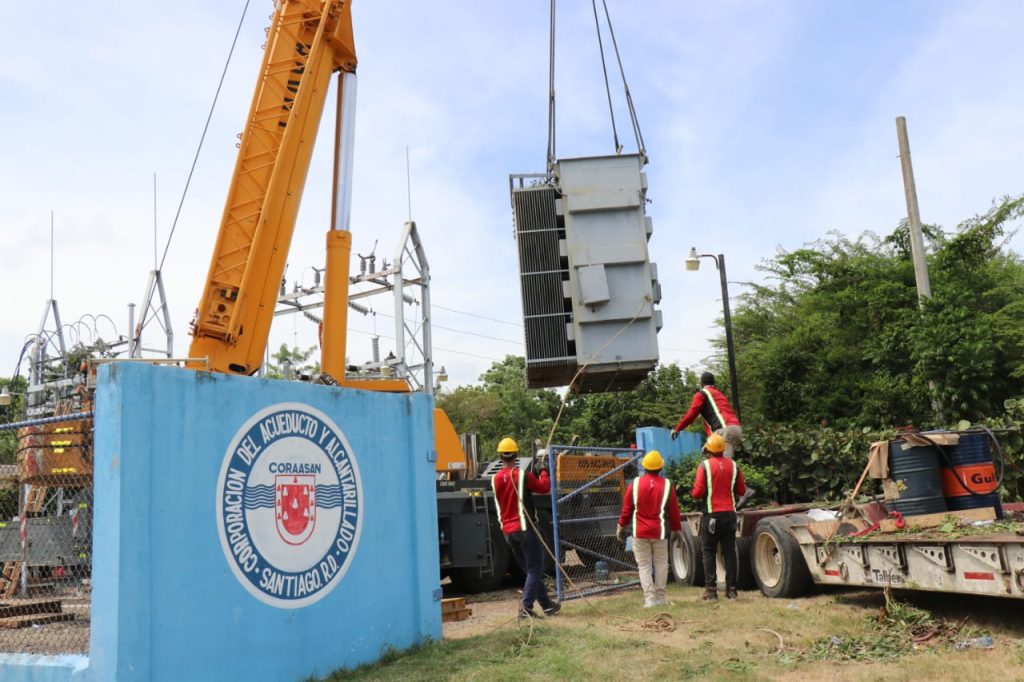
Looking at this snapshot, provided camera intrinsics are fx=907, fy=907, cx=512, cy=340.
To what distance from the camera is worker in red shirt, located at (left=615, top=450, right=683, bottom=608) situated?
9742mm

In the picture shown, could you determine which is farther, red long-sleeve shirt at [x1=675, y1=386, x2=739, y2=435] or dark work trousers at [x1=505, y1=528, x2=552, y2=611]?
red long-sleeve shirt at [x1=675, y1=386, x2=739, y2=435]

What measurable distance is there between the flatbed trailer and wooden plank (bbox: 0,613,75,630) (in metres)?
6.83

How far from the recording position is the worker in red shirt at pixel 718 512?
976 centimetres

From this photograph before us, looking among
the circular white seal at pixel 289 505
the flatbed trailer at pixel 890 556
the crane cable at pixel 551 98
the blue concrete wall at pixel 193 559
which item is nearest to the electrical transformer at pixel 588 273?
the crane cable at pixel 551 98

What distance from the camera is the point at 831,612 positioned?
830 centimetres

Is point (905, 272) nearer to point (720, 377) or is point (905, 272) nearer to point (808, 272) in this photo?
point (808, 272)

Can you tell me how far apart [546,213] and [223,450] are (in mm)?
6792

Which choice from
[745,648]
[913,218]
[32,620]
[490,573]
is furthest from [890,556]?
[913,218]

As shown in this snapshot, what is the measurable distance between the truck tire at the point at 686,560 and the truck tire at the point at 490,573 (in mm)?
2543

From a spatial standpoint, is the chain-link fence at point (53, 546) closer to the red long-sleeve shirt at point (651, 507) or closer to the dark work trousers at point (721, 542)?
the red long-sleeve shirt at point (651, 507)

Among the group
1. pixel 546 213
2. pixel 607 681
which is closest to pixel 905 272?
pixel 546 213

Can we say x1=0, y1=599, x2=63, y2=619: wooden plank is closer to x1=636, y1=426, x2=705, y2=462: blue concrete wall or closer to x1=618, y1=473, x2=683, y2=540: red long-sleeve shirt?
x1=618, y1=473, x2=683, y2=540: red long-sleeve shirt

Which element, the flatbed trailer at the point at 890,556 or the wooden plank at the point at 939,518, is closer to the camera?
the flatbed trailer at the point at 890,556

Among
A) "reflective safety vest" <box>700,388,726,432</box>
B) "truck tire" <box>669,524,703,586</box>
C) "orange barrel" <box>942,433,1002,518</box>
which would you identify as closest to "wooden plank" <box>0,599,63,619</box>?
"truck tire" <box>669,524,703,586</box>
